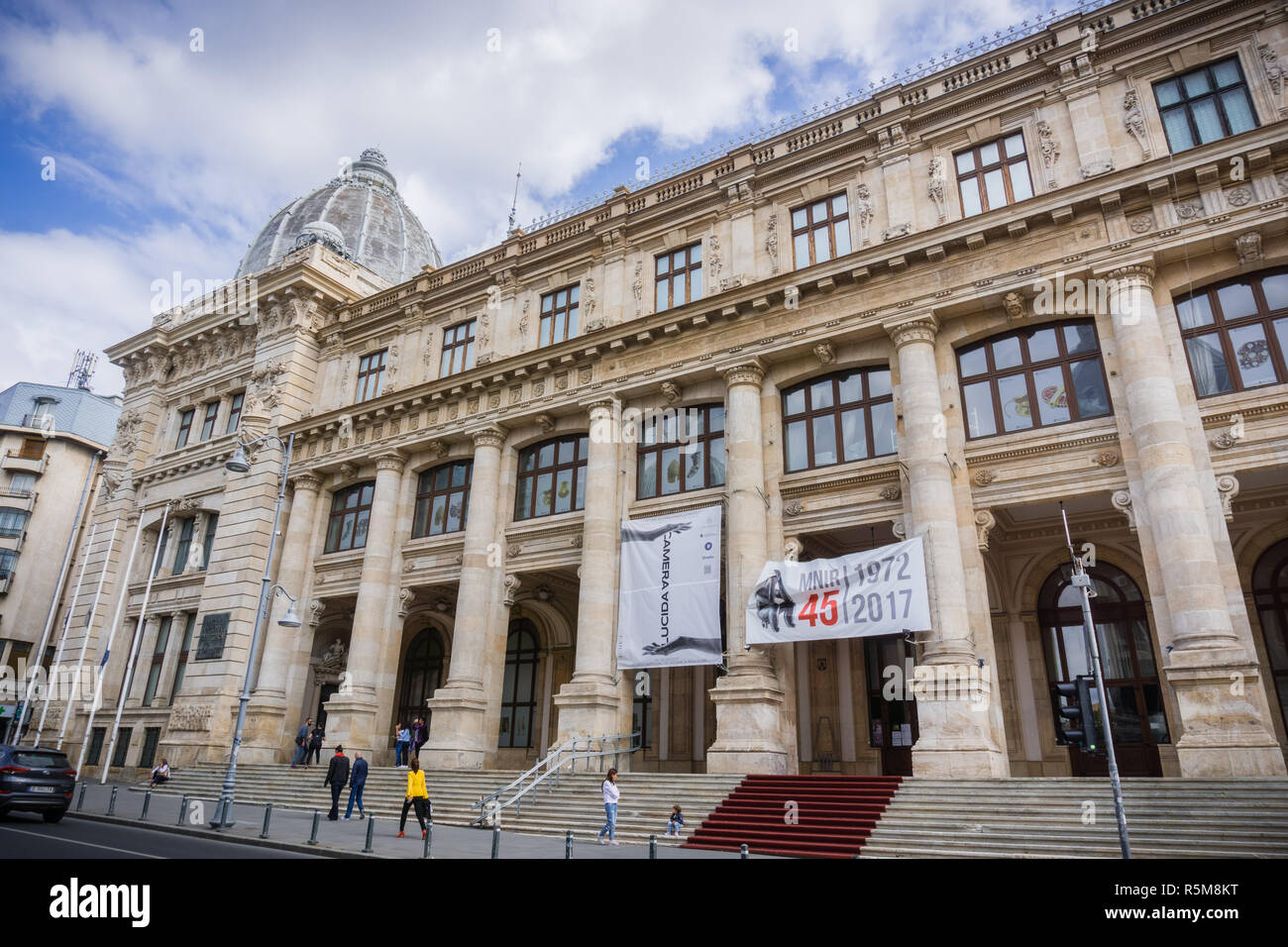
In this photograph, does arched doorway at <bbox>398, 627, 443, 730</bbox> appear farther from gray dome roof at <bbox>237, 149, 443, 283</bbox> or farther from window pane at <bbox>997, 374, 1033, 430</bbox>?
window pane at <bbox>997, 374, 1033, 430</bbox>

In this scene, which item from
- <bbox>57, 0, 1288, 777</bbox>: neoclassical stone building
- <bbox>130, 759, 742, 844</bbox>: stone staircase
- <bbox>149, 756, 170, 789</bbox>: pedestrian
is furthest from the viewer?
<bbox>149, 756, 170, 789</bbox>: pedestrian

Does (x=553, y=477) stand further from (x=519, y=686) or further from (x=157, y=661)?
(x=157, y=661)

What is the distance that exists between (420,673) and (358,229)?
87.3 feet

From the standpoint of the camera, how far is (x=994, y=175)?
21.3 m

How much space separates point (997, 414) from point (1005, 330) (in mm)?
2349

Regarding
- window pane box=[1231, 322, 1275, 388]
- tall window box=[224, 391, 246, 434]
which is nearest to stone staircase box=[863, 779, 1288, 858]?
window pane box=[1231, 322, 1275, 388]

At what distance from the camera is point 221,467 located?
33.5 meters

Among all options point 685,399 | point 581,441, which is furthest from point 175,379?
point 685,399

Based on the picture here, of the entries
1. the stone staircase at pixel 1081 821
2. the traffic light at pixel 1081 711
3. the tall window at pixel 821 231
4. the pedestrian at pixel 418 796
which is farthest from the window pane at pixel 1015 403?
the pedestrian at pixel 418 796

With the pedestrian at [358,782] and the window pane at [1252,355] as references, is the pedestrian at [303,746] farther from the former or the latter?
the window pane at [1252,355]

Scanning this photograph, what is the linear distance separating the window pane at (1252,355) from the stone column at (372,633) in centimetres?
2565

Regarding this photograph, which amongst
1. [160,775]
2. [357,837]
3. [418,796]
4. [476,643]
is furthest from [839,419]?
[160,775]

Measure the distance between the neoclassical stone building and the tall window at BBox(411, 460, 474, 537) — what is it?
0.18 metres

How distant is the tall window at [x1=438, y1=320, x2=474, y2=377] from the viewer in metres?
30.1
